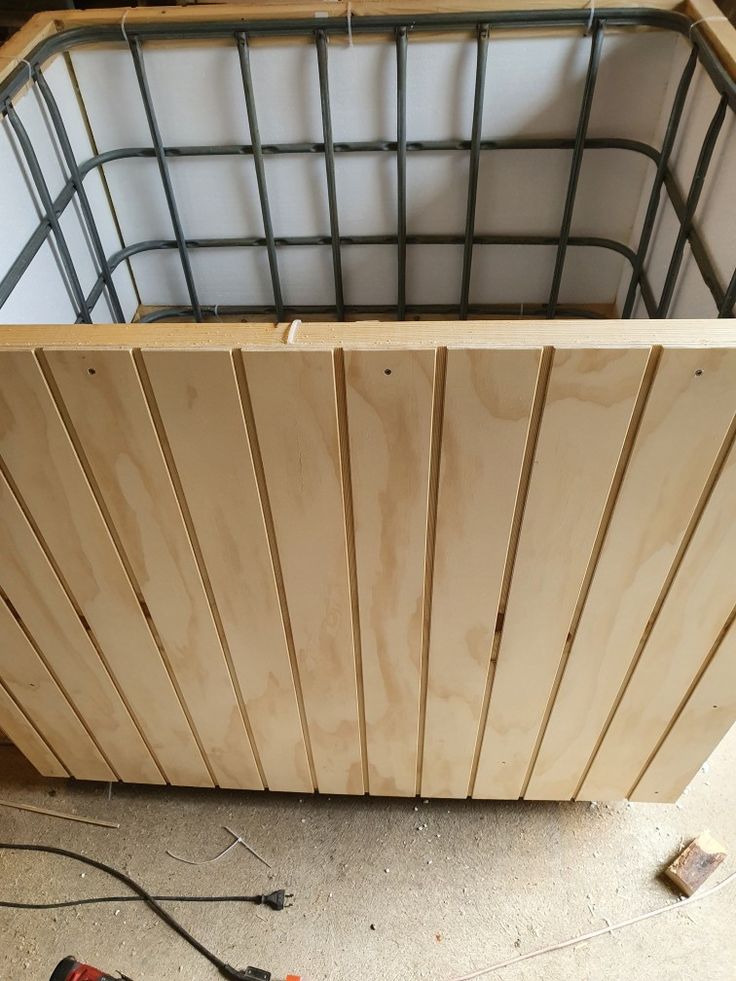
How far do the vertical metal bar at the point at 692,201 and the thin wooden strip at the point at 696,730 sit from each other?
2.01 ft

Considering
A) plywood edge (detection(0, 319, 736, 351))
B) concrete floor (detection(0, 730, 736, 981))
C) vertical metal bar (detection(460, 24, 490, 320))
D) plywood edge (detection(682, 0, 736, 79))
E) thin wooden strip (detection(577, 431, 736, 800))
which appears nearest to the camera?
plywood edge (detection(0, 319, 736, 351))

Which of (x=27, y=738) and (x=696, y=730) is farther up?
(x=696, y=730)

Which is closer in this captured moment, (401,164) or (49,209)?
(49,209)

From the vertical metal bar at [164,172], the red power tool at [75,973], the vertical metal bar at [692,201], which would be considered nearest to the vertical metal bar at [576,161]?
the vertical metal bar at [692,201]

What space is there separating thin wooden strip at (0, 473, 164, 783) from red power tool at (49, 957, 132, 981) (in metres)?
0.30

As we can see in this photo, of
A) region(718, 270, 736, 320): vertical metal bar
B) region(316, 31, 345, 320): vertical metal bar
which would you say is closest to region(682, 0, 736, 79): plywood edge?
region(718, 270, 736, 320): vertical metal bar

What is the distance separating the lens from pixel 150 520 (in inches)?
32.3

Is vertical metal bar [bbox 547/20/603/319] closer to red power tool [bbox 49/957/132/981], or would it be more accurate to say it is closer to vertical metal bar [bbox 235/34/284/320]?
vertical metal bar [bbox 235/34/284/320]

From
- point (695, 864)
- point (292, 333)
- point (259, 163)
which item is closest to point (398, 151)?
point (259, 163)

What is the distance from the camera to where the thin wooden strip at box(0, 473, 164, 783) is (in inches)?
34.3

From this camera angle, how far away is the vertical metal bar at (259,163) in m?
1.32

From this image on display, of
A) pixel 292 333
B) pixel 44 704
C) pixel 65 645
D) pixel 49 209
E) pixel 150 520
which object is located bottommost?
pixel 44 704

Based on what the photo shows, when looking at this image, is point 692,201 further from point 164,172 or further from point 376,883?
point 376,883

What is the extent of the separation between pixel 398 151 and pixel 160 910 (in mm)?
1442
